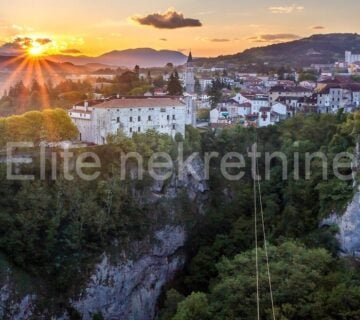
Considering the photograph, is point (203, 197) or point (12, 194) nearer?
point (12, 194)

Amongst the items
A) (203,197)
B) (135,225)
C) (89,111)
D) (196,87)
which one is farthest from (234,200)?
(196,87)

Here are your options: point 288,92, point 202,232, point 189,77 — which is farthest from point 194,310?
point 288,92

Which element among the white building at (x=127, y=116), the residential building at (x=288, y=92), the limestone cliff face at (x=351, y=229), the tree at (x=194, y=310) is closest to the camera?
the tree at (x=194, y=310)

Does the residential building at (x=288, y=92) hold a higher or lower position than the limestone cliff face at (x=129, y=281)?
higher

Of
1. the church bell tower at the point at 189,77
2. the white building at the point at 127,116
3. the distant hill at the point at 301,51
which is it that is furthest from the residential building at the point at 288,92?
the distant hill at the point at 301,51

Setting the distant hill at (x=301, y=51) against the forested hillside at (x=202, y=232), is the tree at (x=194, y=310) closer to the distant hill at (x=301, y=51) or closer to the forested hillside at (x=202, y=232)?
the forested hillside at (x=202, y=232)

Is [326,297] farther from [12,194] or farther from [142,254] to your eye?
[12,194]

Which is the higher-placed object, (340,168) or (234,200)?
(340,168)
